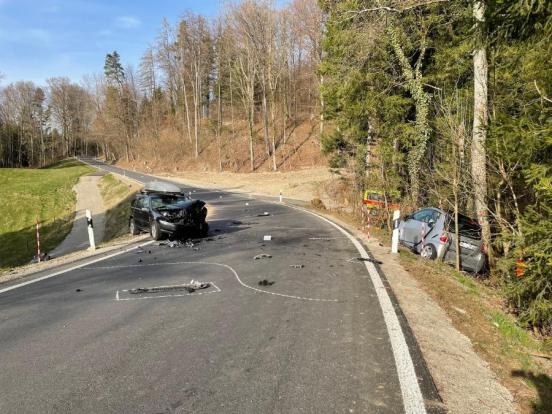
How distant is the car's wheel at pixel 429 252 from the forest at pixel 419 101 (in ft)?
4.61

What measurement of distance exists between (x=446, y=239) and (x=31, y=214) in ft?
106

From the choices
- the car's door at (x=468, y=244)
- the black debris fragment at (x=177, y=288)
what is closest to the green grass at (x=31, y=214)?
the black debris fragment at (x=177, y=288)

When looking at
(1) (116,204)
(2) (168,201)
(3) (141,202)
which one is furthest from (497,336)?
(1) (116,204)

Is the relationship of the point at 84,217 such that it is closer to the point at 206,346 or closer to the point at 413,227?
the point at 413,227

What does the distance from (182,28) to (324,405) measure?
63355 millimetres

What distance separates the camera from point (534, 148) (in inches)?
255

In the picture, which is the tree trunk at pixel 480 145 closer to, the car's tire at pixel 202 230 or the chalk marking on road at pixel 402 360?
the chalk marking on road at pixel 402 360

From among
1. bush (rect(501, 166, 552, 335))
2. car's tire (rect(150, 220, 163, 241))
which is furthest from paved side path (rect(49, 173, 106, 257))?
bush (rect(501, 166, 552, 335))

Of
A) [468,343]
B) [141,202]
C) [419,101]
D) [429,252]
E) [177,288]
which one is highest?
[419,101]

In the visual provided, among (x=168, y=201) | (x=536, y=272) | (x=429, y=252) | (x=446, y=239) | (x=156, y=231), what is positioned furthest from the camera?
(x=168, y=201)

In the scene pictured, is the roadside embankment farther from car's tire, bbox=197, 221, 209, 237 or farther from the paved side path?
the paved side path

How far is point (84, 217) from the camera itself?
1153 inches

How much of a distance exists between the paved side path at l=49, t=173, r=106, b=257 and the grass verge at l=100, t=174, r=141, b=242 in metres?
0.46

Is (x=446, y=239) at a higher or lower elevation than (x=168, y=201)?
lower
